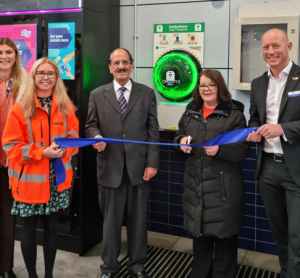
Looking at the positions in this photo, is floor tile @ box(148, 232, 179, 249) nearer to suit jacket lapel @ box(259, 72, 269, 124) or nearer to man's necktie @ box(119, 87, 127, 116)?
man's necktie @ box(119, 87, 127, 116)

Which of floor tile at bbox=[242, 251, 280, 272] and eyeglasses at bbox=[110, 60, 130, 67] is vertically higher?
eyeglasses at bbox=[110, 60, 130, 67]

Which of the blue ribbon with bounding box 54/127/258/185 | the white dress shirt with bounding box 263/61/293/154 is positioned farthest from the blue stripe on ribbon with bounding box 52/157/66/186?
the white dress shirt with bounding box 263/61/293/154

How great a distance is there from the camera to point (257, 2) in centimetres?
335

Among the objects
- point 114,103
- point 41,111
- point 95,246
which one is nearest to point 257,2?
point 114,103

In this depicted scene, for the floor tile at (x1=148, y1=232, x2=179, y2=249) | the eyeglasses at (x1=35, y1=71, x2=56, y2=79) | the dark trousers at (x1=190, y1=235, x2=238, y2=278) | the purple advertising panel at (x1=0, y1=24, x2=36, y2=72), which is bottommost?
the floor tile at (x1=148, y1=232, x2=179, y2=249)

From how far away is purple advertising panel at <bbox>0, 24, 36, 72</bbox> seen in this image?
3697 mm

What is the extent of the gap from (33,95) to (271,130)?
1630 mm

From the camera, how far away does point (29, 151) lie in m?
2.65

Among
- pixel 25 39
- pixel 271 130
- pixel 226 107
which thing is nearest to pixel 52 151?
pixel 226 107

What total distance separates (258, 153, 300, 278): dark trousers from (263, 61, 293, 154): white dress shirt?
0.08 meters

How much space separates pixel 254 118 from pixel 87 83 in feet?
5.16

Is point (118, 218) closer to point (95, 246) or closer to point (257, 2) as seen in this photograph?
point (95, 246)

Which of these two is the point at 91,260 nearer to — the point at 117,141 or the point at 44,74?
the point at 117,141

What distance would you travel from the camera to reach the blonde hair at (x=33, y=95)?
8.90 feet
